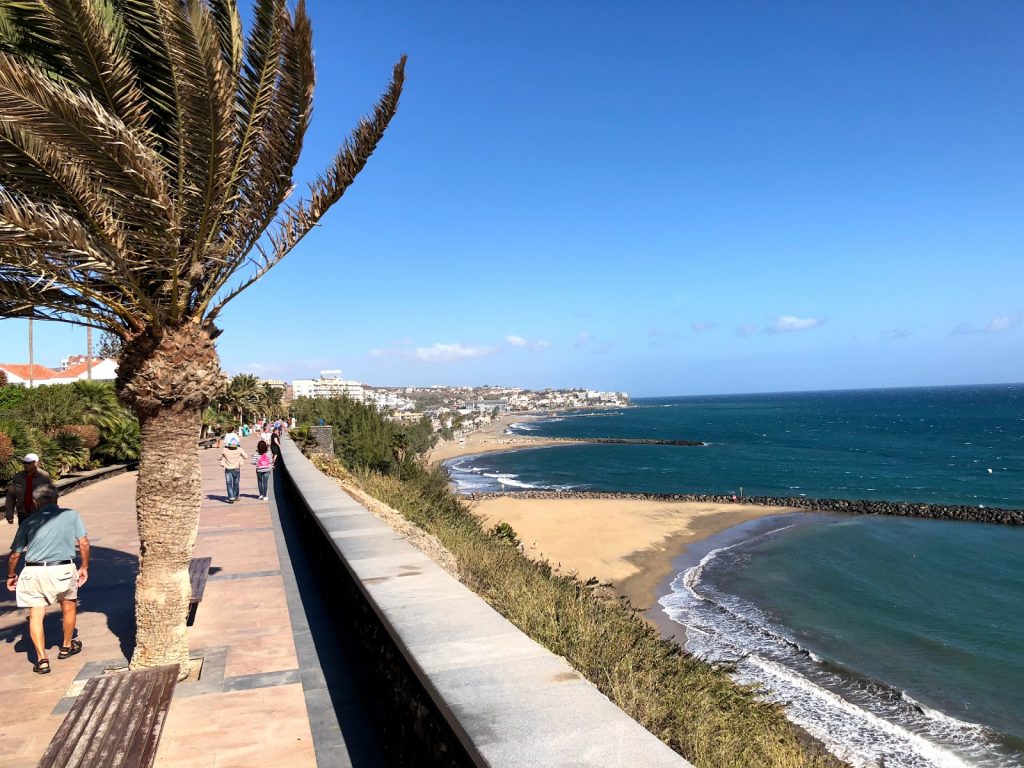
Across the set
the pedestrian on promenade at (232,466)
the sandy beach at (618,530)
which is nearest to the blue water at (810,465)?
the sandy beach at (618,530)

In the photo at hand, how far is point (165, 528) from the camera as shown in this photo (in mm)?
4180

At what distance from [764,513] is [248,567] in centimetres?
3564

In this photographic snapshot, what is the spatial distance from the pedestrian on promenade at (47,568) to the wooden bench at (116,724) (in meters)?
1.74

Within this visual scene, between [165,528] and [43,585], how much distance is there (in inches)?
Answer: 59.9

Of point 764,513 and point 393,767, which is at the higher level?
point 393,767

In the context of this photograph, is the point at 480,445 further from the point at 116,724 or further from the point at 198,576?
the point at 116,724

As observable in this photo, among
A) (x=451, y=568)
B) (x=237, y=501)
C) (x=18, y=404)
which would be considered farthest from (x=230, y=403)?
(x=451, y=568)

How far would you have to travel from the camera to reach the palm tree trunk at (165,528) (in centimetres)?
415

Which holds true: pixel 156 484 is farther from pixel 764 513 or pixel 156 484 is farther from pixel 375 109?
pixel 764 513

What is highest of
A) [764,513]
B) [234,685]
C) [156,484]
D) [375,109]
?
[375,109]

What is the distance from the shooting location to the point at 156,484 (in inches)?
163

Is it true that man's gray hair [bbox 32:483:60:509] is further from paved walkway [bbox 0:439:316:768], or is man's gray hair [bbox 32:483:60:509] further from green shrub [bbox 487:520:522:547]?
green shrub [bbox 487:520:522:547]

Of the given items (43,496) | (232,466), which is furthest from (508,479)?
(43,496)

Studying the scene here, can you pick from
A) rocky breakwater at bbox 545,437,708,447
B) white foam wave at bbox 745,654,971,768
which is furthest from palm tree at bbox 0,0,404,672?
rocky breakwater at bbox 545,437,708,447
